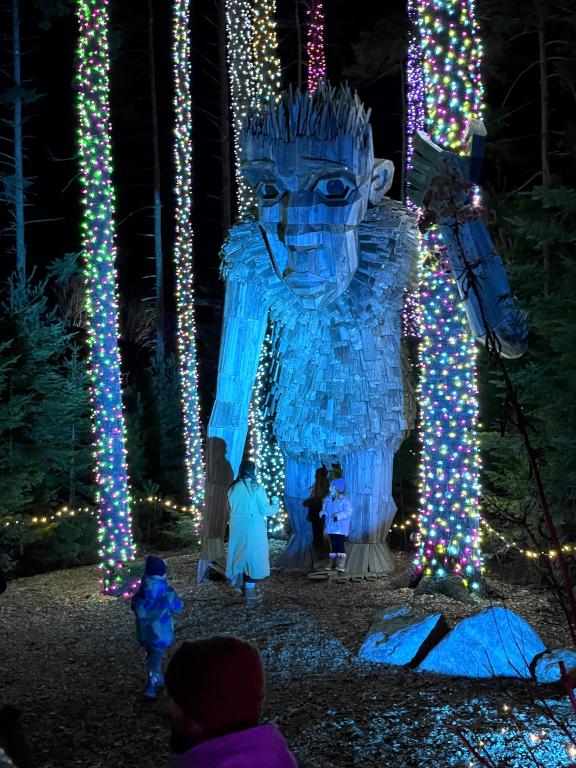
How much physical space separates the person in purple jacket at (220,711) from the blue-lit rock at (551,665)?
11.1ft

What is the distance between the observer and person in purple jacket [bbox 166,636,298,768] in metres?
1.65

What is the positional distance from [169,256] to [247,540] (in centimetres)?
1532

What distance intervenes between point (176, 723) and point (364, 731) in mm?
2758

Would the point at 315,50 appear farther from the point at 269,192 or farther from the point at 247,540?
the point at 247,540

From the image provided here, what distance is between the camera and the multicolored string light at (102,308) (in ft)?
27.4

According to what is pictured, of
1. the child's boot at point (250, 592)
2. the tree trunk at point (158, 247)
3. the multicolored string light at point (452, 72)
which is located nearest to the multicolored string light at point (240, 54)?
the multicolored string light at point (452, 72)

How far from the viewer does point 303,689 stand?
4.95 metres

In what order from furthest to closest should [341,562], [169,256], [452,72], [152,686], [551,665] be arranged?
[169,256], [341,562], [452,72], [152,686], [551,665]

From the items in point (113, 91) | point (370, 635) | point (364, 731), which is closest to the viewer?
point (364, 731)

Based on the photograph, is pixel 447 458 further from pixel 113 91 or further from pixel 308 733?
pixel 113 91

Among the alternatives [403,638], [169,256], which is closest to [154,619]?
[403,638]

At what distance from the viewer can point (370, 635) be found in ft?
18.4

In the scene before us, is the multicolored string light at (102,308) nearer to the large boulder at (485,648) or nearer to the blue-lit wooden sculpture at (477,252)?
the blue-lit wooden sculpture at (477,252)

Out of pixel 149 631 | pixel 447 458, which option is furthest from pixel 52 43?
pixel 149 631
